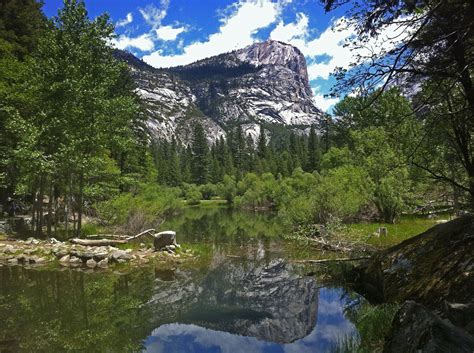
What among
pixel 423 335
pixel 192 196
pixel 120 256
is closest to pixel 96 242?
pixel 120 256

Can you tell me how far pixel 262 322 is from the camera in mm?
10188

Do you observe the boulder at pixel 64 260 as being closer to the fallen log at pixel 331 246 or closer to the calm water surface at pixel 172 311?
the calm water surface at pixel 172 311

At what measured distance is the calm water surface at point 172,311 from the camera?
860 cm

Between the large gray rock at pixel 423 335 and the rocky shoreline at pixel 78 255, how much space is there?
44.6 feet

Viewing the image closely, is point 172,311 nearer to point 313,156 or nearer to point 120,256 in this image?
point 120,256

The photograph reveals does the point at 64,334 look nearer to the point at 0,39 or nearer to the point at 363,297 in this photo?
the point at 363,297

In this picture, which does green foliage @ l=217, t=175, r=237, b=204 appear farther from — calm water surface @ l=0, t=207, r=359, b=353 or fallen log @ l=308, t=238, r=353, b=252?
calm water surface @ l=0, t=207, r=359, b=353

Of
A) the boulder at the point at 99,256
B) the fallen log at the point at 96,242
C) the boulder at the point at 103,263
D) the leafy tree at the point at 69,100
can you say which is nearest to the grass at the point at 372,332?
the boulder at the point at 103,263

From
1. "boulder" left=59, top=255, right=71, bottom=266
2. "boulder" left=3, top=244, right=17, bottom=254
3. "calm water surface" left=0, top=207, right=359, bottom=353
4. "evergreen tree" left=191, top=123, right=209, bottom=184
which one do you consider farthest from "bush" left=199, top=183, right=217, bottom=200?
"calm water surface" left=0, top=207, right=359, bottom=353

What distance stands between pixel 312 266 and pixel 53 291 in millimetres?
9777

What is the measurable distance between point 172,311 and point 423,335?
7.69 metres

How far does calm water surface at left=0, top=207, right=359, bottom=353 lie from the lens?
8.60 m

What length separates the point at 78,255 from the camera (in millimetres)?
17281

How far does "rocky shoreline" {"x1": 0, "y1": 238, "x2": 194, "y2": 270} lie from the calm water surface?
4.39ft
